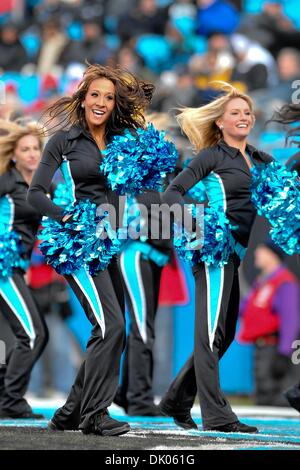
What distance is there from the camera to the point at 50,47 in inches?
597

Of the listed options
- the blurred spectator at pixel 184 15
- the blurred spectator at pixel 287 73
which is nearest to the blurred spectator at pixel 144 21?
the blurred spectator at pixel 184 15

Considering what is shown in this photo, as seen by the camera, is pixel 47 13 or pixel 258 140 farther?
pixel 47 13

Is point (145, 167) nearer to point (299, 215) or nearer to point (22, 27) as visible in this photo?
point (299, 215)

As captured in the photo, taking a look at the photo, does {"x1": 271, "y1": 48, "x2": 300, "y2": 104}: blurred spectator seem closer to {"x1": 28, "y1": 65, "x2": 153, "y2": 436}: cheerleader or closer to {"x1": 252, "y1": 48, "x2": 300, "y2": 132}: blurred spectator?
{"x1": 252, "y1": 48, "x2": 300, "y2": 132}: blurred spectator

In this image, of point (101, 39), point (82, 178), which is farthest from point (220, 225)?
point (101, 39)

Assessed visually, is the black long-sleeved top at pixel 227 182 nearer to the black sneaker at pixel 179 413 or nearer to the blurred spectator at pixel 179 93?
the black sneaker at pixel 179 413

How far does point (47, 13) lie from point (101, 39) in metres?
1.68

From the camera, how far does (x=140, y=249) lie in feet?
26.7

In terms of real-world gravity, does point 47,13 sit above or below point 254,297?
above

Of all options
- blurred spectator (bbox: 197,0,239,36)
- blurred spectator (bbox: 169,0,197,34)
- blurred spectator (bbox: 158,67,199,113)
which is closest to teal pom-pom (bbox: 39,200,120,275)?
blurred spectator (bbox: 158,67,199,113)

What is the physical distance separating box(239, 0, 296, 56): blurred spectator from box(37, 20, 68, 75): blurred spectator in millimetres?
2649

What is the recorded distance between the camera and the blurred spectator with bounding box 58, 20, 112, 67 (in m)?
14.5

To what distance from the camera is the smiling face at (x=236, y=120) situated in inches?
270

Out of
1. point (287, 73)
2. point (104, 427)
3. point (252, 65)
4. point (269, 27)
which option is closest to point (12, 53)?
point (269, 27)
